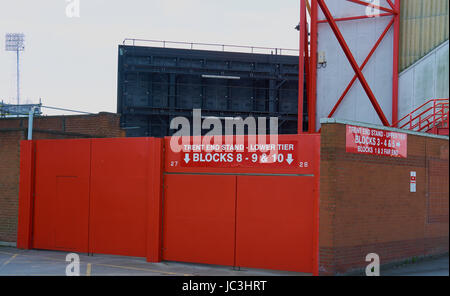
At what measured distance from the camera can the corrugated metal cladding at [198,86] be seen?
3372cm

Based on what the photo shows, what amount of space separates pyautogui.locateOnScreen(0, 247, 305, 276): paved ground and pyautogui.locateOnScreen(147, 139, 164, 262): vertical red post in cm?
40

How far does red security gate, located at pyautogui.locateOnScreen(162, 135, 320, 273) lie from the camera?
11836 millimetres

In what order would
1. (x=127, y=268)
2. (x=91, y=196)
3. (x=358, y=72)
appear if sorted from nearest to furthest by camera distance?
(x=127, y=268), (x=91, y=196), (x=358, y=72)

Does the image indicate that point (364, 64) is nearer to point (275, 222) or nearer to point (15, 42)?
point (275, 222)

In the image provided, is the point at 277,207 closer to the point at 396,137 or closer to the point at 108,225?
the point at 396,137

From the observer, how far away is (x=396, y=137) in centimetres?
1326

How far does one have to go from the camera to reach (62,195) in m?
14.8

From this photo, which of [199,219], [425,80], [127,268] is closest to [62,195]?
[127,268]

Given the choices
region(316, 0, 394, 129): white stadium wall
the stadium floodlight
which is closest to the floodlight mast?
the stadium floodlight

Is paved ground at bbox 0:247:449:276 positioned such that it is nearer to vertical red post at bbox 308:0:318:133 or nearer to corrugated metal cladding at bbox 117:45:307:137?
vertical red post at bbox 308:0:318:133

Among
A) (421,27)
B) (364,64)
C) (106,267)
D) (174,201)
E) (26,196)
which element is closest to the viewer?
(106,267)

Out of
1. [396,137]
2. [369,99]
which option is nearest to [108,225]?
[396,137]

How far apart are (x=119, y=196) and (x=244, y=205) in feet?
11.9

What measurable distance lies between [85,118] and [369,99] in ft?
41.2
